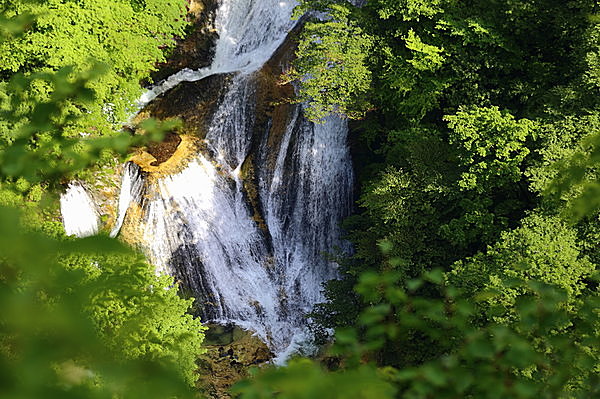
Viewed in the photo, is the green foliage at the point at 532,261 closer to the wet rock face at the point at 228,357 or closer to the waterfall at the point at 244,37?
the wet rock face at the point at 228,357

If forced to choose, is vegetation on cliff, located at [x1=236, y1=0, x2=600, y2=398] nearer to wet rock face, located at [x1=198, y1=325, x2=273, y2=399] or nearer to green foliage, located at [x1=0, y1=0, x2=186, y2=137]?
wet rock face, located at [x1=198, y1=325, x2=273, y2=399]

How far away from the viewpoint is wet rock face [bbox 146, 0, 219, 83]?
13.5 metres

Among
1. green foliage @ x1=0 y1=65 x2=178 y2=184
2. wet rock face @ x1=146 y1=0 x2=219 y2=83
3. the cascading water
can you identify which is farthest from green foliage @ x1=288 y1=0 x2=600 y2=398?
green foliage @ x1=0 y1=65 x2=178 y2=184

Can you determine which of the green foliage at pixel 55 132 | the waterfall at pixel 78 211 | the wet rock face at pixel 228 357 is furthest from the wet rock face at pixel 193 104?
the green foliage at pixel 55 132

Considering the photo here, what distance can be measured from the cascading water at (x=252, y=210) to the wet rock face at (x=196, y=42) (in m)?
0.63

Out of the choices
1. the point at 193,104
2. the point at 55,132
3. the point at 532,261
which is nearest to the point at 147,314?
the point at 55,132

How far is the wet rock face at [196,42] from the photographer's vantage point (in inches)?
533

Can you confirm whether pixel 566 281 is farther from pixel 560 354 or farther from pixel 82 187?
pixel 82 187

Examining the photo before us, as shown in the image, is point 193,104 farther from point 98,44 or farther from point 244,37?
point 98,44

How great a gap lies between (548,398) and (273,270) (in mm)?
9662

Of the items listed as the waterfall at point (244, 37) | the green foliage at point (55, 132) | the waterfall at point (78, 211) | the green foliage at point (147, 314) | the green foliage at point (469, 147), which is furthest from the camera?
the waterfall at point (244, 37)

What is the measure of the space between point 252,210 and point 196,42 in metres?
4.98

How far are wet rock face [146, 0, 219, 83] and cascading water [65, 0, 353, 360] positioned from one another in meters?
0.63

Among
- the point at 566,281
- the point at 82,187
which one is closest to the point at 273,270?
the point at 82,187
